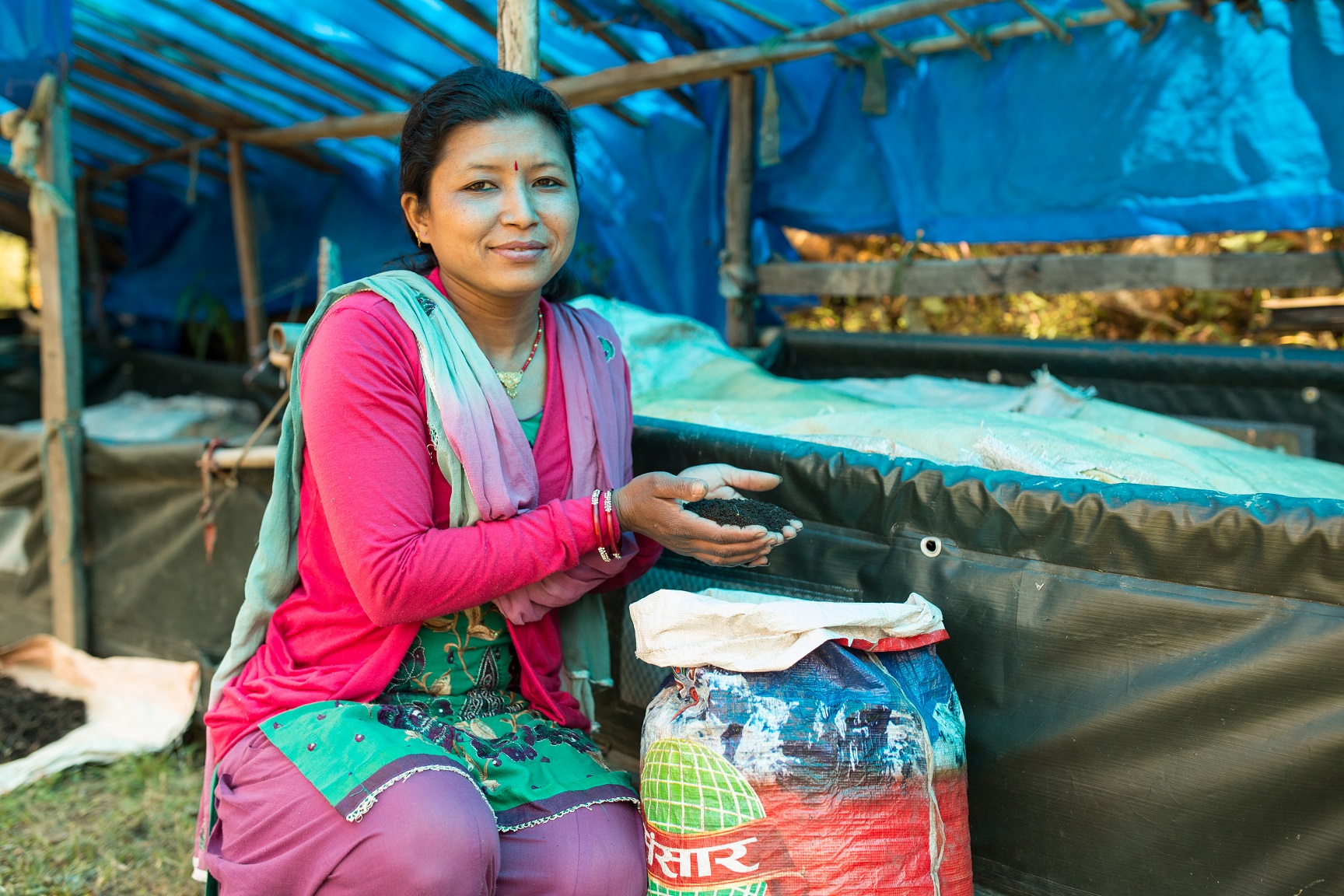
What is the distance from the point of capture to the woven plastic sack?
1.29m

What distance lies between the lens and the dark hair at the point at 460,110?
1.58m

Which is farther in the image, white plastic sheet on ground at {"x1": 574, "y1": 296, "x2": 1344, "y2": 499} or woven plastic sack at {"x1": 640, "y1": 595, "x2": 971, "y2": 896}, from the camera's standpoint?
white plastic sheet on ground at {"x1": 574, "y1": 296, "x2": 1344, "y2": 499}

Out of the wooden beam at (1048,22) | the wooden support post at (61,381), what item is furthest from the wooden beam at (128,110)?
the wooden beam at (1048,22)

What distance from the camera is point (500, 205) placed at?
1594 mm

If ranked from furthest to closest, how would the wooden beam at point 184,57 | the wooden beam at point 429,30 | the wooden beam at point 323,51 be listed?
1. the wooden beam at point 184,57
2. the wooden beam at point 323,51
3. the wooden beam at point 429,30

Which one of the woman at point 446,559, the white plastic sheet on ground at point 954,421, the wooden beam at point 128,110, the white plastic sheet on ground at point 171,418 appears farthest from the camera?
the white plastic sheet on ground at point 171,418

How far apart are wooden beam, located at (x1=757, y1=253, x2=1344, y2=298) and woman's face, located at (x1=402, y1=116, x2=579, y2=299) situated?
7.69ft

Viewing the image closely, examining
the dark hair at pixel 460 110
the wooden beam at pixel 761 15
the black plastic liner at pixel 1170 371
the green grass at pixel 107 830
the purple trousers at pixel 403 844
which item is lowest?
the green grass at pixel 107 830

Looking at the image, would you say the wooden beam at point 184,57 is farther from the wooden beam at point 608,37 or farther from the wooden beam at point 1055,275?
the wooden beam at point 1055,275

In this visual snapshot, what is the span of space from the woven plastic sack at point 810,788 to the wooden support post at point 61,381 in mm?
2647

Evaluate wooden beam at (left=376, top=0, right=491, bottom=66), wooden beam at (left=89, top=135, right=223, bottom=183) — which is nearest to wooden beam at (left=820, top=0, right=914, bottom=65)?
wooden beam at (left=376, top=0, right=491, bottom=66)

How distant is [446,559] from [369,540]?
12 centimetres

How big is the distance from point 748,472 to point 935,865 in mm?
633

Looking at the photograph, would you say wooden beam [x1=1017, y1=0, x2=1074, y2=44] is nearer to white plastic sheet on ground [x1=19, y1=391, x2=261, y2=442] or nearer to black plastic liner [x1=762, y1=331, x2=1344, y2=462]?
black plastic liner [x1=762, y1=331, x2=1344, y2=462]
